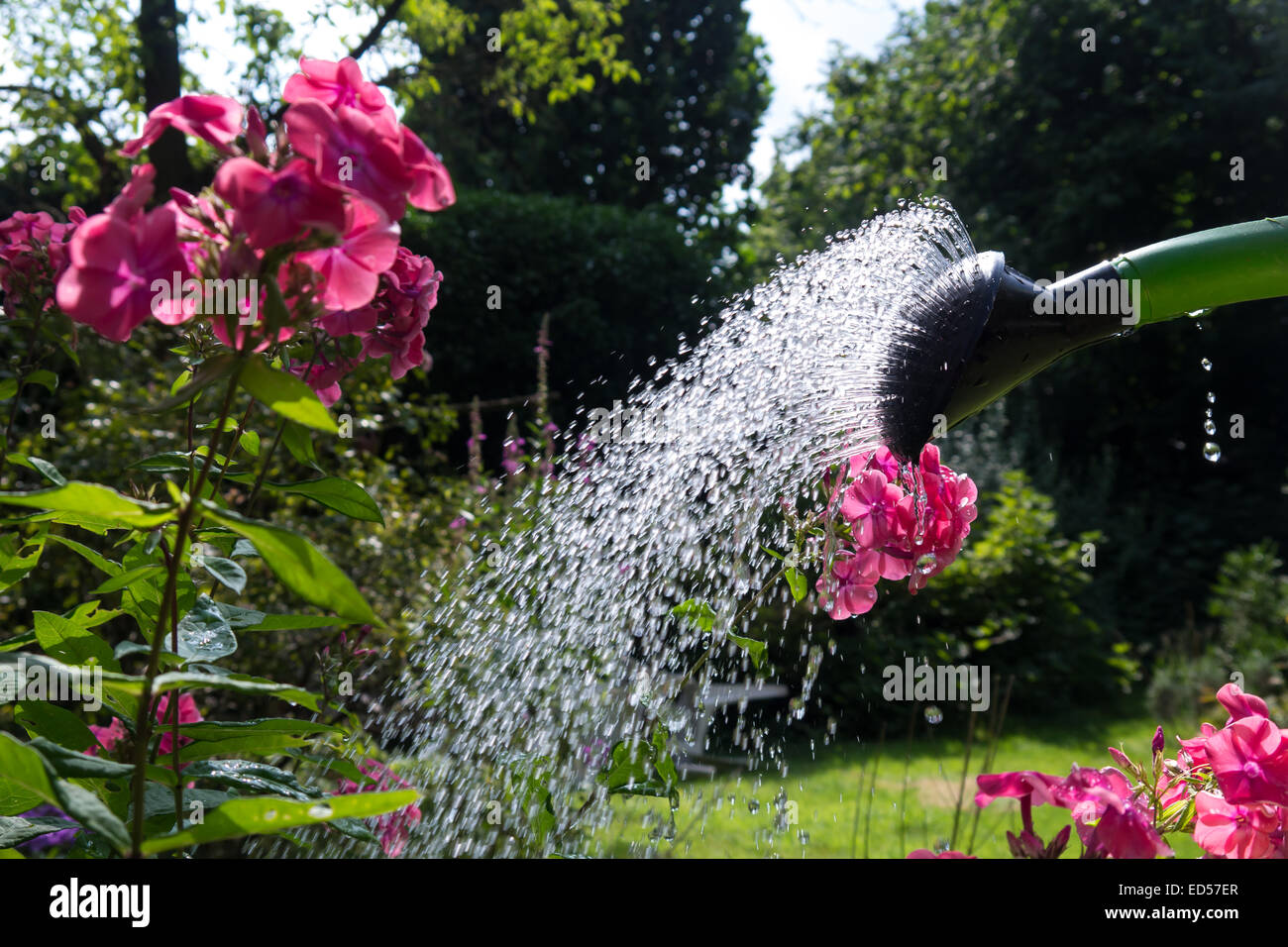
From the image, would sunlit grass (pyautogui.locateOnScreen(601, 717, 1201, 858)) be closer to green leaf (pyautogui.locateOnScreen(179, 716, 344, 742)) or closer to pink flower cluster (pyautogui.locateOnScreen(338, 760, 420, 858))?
pink flower cluster (pyautogui.locateOnScreen(338, 760, 420, 858))

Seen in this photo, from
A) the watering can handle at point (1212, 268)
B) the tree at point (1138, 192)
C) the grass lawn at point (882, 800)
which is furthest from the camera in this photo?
the tree at point (1138, 192)

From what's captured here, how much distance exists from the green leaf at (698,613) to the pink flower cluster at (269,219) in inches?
34.5

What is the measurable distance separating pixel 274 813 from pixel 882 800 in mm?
4406

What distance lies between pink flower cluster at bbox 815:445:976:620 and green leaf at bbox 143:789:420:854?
103 centimetres

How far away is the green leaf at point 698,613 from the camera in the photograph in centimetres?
156

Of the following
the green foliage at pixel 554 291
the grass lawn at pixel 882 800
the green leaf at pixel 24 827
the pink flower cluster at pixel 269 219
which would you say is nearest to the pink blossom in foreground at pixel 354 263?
the pink flower cluster at pixel 269 219

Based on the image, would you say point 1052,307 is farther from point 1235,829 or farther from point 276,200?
point 276,200

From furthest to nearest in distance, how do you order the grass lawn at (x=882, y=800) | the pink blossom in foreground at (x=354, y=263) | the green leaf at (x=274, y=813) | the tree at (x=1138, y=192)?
the tree at (x=1138, y=192) < the grass lawn at (x=882, y=800) < the pink blossom in foreground at (x=354, y=263) < the green leaf at (x=274, y=813)

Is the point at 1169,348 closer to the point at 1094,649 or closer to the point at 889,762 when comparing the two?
the point at 1094,649

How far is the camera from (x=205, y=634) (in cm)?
112

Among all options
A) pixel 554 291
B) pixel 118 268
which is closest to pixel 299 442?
pixel 118 268

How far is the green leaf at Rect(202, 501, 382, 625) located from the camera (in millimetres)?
710

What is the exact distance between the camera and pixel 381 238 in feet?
2.64

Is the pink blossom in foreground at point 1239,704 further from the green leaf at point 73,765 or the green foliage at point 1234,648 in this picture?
the green foliage at point 1234,648
